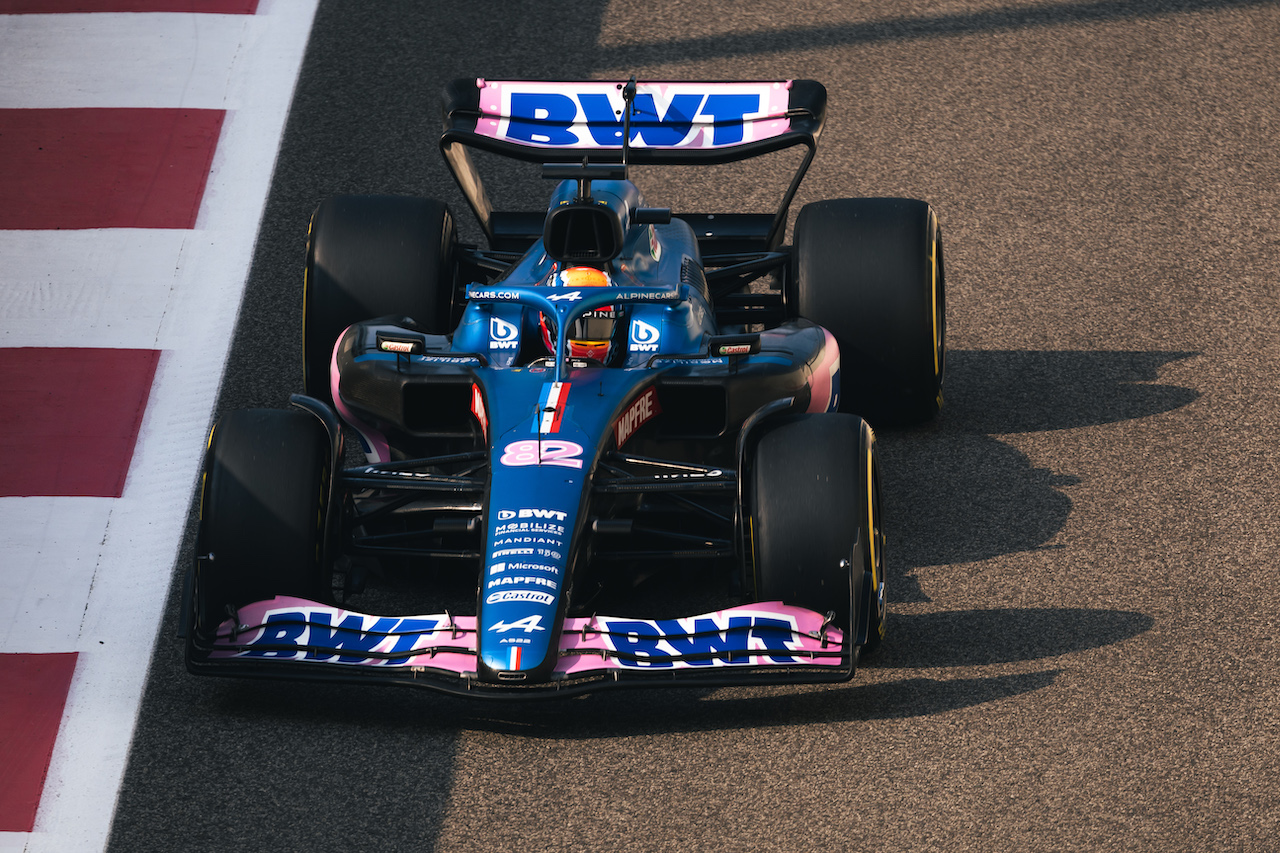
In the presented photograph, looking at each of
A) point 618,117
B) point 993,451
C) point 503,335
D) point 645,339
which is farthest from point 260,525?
point 993,451

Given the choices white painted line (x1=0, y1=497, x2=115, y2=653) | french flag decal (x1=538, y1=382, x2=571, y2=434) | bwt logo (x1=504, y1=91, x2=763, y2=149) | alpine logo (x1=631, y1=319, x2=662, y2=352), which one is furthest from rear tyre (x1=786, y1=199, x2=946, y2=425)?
white painted line (x1=0, y1=497, x2=115, y2=653)

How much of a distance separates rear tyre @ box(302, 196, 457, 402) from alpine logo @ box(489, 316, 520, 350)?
0.76 metres

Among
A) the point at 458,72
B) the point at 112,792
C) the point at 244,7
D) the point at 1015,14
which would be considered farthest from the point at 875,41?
the point at 112,792

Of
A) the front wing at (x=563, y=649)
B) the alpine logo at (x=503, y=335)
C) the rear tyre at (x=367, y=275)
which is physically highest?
the rear tyre at (x=367, y=275)

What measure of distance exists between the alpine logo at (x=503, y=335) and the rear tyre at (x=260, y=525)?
1.02m

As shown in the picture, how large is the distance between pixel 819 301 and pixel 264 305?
2.85 metres

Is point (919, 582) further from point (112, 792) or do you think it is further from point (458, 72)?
point (458, 72)

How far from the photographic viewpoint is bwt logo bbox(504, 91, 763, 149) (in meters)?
7.28

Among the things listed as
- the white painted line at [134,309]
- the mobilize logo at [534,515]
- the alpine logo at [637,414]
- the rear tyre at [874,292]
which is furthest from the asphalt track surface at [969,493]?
the alpine logo at [637,414]

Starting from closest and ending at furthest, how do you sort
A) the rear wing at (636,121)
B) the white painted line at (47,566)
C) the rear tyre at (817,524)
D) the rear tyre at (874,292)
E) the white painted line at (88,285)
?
the rear tyre at (817,524) < the white painted line at (47,566) < the rear tyre at (874,292) < the rear wing at (636,121) < the white painted line at (88,285)

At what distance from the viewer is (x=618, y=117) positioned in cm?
733

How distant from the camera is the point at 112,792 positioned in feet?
17.6

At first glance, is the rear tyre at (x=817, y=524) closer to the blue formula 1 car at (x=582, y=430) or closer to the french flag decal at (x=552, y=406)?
the blue formula 1 car at (x=582, y=430)

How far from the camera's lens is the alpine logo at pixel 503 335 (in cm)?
640
